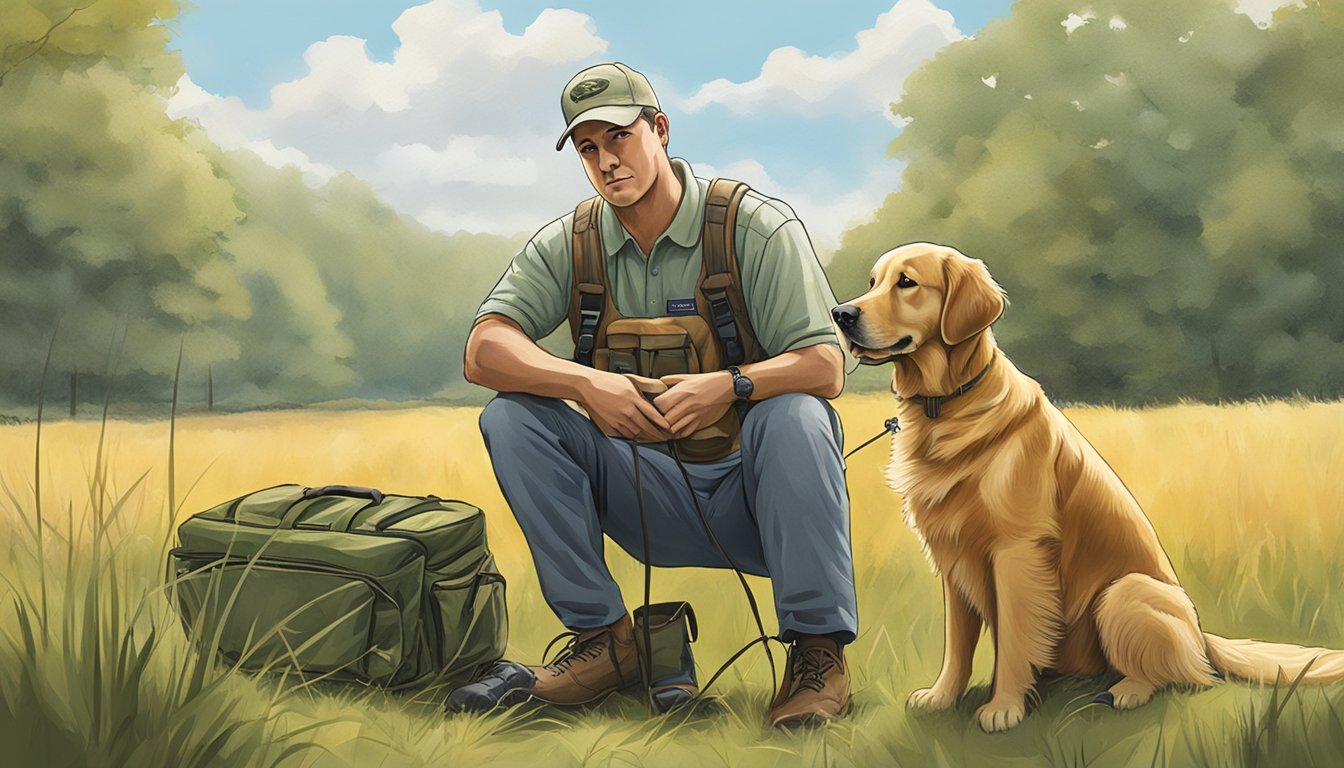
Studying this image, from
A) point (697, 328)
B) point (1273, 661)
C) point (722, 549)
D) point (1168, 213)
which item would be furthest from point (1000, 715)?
point (1168, 213)

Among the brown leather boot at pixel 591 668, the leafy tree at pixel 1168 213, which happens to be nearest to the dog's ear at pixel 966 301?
the brown leather boot at pixel 591 668

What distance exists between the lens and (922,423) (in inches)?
101

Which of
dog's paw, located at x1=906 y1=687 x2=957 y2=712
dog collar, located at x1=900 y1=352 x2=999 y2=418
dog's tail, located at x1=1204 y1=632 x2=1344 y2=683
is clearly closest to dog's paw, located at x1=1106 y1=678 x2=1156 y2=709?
dog's tail, located at x1=1204 y1=632 x2=1344 y2=683

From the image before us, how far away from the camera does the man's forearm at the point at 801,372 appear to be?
265 centimetres

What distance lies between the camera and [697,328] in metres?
2.90

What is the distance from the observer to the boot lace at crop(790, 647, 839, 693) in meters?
2.55

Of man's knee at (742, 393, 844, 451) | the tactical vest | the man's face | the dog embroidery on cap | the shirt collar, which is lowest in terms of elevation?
man's knee at (742, 393, 844, 451)

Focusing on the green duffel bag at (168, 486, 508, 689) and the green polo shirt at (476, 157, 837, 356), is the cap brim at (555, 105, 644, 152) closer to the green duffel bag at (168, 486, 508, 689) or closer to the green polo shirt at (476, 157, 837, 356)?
the green polo shirt at (476, 157, 837, 356)

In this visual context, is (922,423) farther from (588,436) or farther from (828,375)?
(588,436)

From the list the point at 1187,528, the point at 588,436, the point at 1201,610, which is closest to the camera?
the point at 588,436

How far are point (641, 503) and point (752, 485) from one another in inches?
11.8

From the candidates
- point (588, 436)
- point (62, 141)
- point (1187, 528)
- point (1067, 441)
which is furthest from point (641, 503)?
point (62, 141)

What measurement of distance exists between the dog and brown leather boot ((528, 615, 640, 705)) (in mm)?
803

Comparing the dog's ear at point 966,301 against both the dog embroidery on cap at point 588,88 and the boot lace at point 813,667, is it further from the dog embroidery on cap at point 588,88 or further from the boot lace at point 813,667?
the dog embroidery on cap at point 588,88
